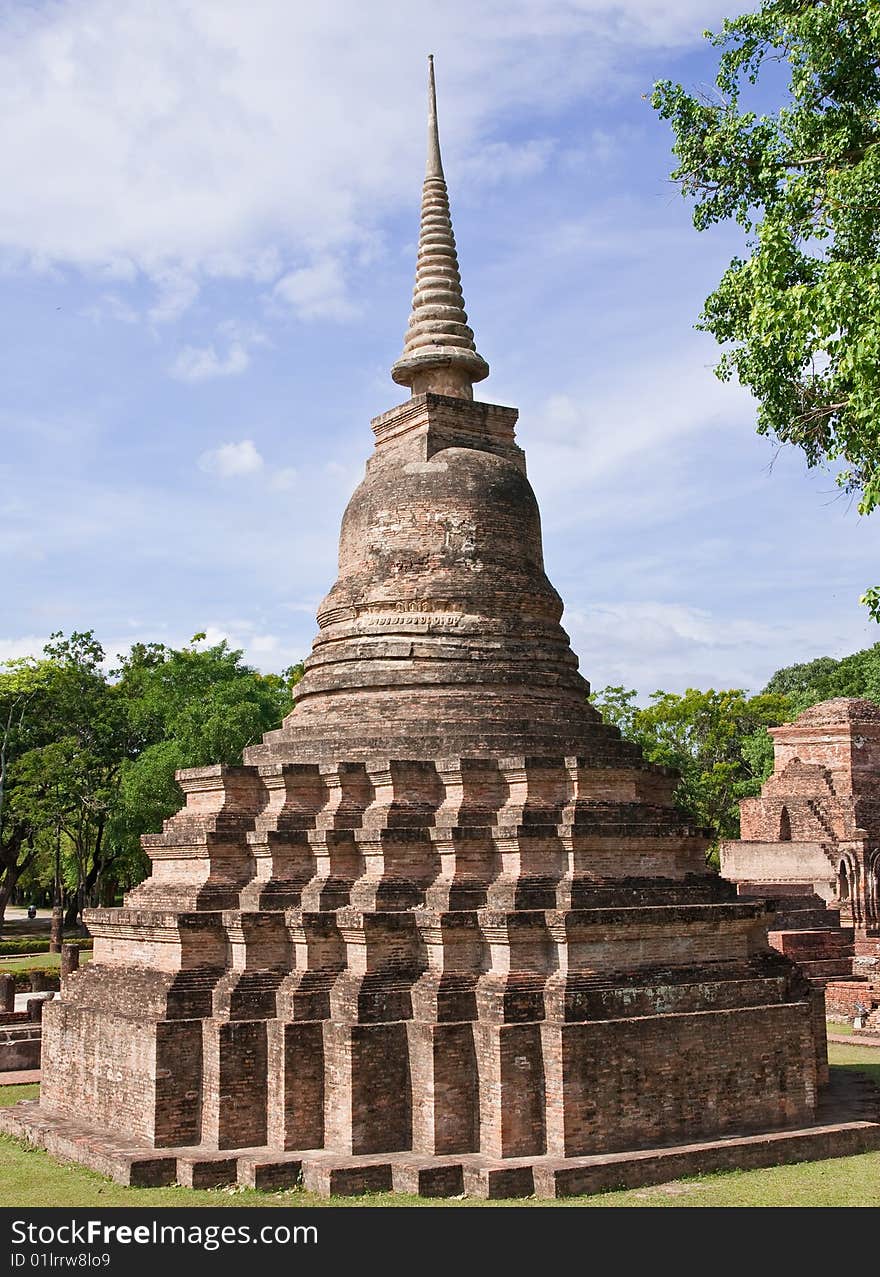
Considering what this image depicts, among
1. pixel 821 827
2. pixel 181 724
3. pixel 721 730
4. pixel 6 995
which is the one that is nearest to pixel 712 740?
pixel 721 730

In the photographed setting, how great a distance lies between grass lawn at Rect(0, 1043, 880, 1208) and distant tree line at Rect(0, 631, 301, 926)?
24643 millimetres

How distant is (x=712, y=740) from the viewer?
50875mm

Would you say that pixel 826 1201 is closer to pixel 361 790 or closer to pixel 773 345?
pixel 361 790

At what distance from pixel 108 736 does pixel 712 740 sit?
918 inches

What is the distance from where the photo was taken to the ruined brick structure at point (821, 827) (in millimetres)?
33188

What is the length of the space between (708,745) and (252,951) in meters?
38.8

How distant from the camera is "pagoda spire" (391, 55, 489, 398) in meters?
19.2

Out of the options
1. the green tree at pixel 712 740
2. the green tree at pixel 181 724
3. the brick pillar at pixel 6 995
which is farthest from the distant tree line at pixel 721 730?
the brick pillar at pixel 6 995

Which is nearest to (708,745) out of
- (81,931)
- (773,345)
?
(81,931)

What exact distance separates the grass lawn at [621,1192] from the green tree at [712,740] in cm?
3309

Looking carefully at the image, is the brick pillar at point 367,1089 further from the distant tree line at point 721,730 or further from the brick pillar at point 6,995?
the distant tree line at point 721,730

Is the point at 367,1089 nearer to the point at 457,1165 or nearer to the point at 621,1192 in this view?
the point at 457,1165

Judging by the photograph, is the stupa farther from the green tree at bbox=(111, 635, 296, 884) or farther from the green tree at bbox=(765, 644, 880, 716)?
the green tree at bbox=(765, 644, 880, 716)

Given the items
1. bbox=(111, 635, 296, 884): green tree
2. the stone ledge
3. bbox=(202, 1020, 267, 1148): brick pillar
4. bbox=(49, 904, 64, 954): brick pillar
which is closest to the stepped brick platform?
the stone ledge
